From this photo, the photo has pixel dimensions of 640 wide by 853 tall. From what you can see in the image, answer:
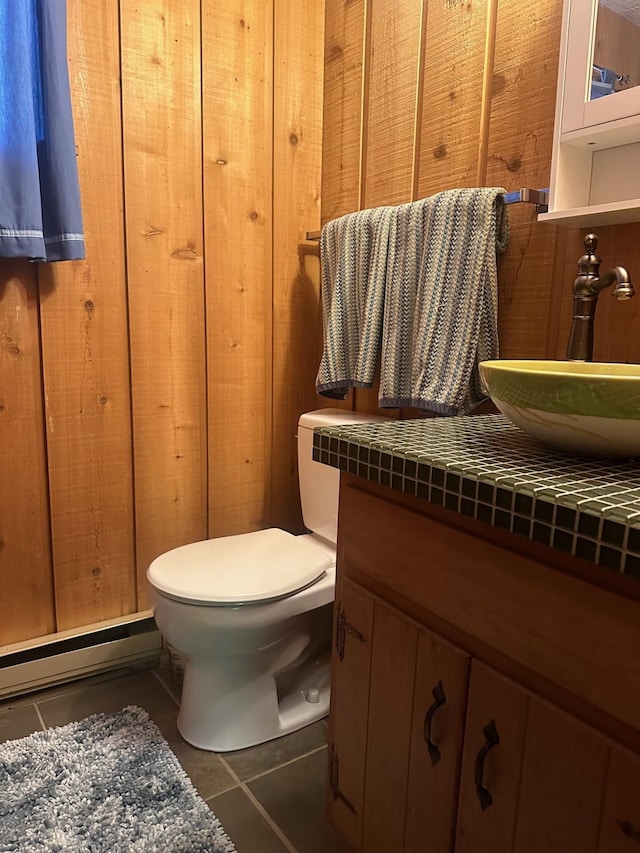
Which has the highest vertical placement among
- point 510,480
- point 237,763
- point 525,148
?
point 525,148

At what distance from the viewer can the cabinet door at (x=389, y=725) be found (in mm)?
918

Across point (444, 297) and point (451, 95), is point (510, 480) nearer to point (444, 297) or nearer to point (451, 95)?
point (444, 297)

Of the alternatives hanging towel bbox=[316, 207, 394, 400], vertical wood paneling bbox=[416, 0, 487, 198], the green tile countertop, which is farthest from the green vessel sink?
vertical wood paneling bbox=[416, 0, 487, 198]

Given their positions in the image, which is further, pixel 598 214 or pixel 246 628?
pixel 246 628

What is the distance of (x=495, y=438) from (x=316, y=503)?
0.89 metres

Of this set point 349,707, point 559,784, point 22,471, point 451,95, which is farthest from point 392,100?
point 559,784

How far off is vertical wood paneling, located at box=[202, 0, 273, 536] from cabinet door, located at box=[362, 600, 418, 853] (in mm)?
1073

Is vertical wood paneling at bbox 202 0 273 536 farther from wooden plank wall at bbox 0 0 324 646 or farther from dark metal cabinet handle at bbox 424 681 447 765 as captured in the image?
dark metal cabinet handle at bbox 424 681 447 765

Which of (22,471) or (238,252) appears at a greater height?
(238,252)

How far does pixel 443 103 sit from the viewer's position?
157 centimetres

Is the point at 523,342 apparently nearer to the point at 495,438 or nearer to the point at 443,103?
the point at 495,438

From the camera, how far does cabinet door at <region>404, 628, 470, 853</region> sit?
32.9 inches

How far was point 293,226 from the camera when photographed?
6.50ft

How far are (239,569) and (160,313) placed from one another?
2.52 feet
